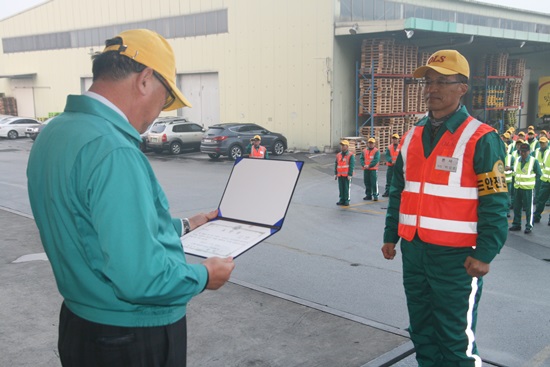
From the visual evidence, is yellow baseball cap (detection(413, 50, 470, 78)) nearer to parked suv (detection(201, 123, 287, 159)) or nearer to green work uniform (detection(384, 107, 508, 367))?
green work uniform (detection(384, 107, 508, 367))

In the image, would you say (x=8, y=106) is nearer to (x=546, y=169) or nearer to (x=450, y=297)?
(x=546, y=169)

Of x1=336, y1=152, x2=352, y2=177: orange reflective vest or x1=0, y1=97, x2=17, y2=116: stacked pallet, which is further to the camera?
x1=0, y1=97, x2=17, y2=116: stacked pallet

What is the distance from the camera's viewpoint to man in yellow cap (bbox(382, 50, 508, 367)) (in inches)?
131

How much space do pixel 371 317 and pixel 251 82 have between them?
76.4ft

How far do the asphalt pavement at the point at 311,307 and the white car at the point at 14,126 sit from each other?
96.6ft

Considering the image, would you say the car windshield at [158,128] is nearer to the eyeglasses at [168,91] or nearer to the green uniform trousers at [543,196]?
the green uniform trousers at [543,196]

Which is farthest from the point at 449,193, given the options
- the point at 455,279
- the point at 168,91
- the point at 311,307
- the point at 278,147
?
the point at 278,147

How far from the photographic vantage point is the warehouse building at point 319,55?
78.4 ft

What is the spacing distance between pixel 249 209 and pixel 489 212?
1.59m

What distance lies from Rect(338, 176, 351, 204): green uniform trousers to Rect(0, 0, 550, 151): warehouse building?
1126 centimetres

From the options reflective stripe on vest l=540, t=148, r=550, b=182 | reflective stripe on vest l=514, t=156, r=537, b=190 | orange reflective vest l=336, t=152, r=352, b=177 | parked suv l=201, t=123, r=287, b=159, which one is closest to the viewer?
reflective stripe on vest l=514, t=156, r=537, b=190

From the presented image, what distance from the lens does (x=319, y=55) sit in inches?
953

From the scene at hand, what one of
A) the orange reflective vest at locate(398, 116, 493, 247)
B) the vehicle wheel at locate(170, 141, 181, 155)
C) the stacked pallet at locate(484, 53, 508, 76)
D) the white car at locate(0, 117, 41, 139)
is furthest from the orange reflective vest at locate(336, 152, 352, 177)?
the white car at locate(0, 117, 41, 139)

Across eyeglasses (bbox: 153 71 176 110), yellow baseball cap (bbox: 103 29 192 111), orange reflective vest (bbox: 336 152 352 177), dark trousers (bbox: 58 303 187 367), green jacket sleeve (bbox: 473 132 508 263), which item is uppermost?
yellow baseball cap (bbox: 103 29 192 111)
